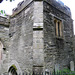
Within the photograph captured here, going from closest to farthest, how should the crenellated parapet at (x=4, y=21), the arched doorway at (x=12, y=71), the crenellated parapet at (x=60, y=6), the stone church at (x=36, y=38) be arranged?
the stone church at (x=36, y=38) → the crenellated parapet at (x=60, y=6) → the arched doorway at (x=12, y=71) → the crenellated parapet at (x=4, y=21)

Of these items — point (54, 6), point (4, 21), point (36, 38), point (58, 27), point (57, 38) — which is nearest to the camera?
point (36, 38)

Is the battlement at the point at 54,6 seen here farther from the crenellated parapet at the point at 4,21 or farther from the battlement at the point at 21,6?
the crenellated parapet at the point at 4,21

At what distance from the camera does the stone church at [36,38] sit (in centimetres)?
537

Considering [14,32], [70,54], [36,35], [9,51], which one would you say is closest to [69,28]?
[70,54]

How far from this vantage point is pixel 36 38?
534 cm

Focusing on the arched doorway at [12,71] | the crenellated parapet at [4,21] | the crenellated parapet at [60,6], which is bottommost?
the arched doorway at [12,71]

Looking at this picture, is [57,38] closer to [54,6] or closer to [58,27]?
[58,27]

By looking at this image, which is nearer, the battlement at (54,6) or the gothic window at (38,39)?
the gothic window at (38,39)

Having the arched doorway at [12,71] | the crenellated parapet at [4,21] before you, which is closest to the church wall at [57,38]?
the arched doorway at [12,71]

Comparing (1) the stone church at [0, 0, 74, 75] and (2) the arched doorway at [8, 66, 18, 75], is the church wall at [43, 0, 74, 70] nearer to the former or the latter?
(1) the stone church at [0, 0, 74, 75]

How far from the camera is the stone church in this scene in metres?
5.37

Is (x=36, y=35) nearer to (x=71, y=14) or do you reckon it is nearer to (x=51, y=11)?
(x=51, y=11)

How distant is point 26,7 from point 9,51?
367 cm

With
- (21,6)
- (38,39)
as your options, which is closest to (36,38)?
(38,39)
